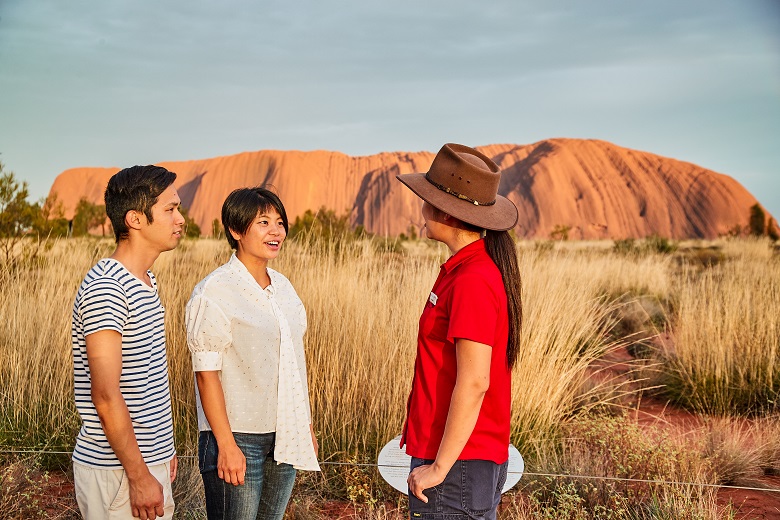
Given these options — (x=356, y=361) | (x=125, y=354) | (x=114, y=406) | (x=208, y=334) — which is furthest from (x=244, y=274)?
(x=356, y=361)

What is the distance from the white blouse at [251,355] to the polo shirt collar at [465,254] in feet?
2.07

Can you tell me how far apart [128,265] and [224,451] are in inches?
25.6

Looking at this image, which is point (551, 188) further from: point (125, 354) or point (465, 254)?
point (125, 354)

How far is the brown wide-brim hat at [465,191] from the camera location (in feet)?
6.31

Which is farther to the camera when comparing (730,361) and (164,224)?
(730,361)

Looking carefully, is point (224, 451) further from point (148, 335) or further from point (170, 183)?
point (170, 183)

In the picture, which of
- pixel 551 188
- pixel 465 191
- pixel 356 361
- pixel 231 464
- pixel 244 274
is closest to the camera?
pixel 465 191

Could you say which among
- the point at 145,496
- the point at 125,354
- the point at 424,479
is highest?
the point at 125,354

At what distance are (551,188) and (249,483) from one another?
105 meters

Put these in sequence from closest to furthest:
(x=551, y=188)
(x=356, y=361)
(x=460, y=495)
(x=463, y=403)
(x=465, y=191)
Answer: (x=463, y=403), (x=460, y=495), (x=465, y=191), (x=356, y=361), (x=551, y=188)

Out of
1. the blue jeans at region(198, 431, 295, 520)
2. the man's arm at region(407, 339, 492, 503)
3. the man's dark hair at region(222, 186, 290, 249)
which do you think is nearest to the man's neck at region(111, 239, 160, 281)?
the man's dark hair at region(222, 186, 290, 249)

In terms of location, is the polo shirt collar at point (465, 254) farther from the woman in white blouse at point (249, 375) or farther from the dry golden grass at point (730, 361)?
the dry golden grass at point (730, 361)

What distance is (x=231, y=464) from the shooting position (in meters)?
2.08

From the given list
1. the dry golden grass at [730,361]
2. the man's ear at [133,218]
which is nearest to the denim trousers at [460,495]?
the man's ear at [133,218]
